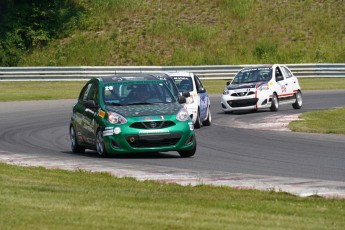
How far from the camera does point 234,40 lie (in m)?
53.8

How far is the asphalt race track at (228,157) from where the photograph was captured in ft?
47.4

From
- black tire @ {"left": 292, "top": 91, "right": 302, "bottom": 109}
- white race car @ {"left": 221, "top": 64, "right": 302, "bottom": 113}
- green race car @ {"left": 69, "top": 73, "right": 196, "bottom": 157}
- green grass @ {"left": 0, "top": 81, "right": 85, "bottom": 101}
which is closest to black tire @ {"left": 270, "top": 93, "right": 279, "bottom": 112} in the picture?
white race car @ {"left": 221, "top": 64, "right": 302, "bottom": 113}

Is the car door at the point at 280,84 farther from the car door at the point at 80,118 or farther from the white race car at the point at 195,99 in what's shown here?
the car door at the point at 80,118

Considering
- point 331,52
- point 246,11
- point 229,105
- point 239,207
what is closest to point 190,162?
point 239,207

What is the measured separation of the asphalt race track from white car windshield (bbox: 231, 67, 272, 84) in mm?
2531

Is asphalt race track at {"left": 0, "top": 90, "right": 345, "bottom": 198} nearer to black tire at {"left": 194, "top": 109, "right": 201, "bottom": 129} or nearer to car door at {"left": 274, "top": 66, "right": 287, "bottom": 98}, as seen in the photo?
black tire at {"left": 194, "top": 109, "right": 201, "bottom": 129}

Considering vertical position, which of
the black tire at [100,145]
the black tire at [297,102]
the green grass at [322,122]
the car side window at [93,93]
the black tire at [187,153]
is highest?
the car side window at [93,93]

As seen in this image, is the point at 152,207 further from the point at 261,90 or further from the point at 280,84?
the point at 280,84

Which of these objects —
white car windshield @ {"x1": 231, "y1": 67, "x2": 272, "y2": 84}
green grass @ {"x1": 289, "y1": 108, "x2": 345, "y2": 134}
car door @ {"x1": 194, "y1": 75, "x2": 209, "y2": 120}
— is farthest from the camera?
white car windshield @ {"x1": 231, "y1": 67, "x2": 272, "y2": 84}

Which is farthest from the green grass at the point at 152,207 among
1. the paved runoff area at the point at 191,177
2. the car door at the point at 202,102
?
the car door at the point at 202,102

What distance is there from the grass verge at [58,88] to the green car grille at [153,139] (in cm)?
2130

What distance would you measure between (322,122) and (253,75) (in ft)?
21.6

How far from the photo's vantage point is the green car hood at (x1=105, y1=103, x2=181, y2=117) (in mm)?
18556

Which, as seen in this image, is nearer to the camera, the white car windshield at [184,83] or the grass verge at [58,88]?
the white car windshield at [184,83]
